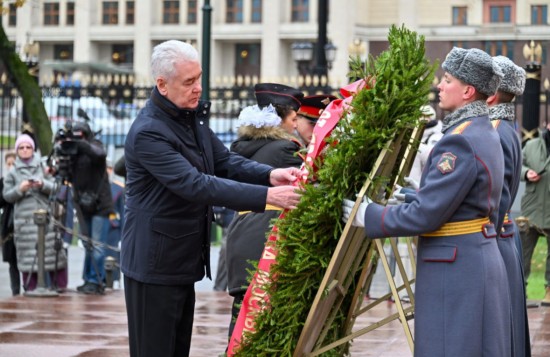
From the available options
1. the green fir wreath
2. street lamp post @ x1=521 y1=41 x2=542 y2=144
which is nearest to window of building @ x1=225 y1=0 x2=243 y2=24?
street lamp post @ x1=521 y1=41 x2=542 y2=144

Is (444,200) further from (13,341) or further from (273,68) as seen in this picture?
(273,68)

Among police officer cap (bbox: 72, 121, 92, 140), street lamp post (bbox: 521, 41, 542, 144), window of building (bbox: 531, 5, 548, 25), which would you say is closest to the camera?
police officer cap (bbox: 72, 121, 92, 140)

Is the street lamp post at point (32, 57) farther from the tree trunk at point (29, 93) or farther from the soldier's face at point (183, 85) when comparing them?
the soldier's face at point (183, 85)

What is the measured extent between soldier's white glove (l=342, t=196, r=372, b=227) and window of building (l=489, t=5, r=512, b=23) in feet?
180

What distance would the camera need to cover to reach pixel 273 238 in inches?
222

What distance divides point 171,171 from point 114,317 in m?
5.13

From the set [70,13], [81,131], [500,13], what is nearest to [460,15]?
[500,13]

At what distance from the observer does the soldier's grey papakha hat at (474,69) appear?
527 centimetres

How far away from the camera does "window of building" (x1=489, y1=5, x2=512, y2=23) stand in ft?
193

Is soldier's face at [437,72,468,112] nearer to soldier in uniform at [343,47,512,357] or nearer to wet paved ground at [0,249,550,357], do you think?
soldier in uniform at [343,47,512,357]

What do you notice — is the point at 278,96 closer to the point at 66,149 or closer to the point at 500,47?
the point at 66,149

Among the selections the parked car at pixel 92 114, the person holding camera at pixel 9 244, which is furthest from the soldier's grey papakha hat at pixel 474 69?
the parked car at pixel 92 114

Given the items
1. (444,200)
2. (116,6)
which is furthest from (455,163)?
(116,6)

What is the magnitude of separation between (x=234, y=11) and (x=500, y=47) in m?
19.2
